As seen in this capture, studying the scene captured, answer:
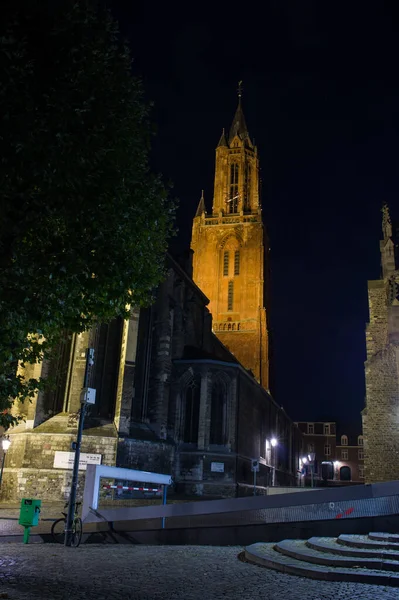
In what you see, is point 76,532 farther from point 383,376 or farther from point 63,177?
point 383,376

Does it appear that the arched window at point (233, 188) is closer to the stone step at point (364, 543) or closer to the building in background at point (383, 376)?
the building in background at point (383, 376)

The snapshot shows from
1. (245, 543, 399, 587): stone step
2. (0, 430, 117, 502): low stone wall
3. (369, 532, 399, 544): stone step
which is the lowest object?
(245, 543, 399, 587): stone step

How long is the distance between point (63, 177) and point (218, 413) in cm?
2986

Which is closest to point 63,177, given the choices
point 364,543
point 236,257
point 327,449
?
point 364,543

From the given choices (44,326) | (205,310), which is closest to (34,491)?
(44,326)

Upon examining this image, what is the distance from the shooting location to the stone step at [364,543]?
923 centimetres

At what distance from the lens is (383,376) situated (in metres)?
34.9

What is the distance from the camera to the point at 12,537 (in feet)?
39.4

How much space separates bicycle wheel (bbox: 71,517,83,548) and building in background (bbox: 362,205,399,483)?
25451 millimetres

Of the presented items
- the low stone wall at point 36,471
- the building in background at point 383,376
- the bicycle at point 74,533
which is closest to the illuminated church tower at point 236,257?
the building in background at point 383,376

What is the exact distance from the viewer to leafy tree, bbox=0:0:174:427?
27.7ft

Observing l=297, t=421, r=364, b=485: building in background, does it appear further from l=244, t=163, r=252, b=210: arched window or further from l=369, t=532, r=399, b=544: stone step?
l=369, t=532, r=399, b=544: stone step

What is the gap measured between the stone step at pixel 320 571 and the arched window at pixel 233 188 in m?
64.3

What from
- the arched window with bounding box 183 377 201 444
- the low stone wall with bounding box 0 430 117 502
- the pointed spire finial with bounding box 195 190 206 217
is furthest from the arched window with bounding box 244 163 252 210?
the low stone wall with bounding box 0 430 117 502
